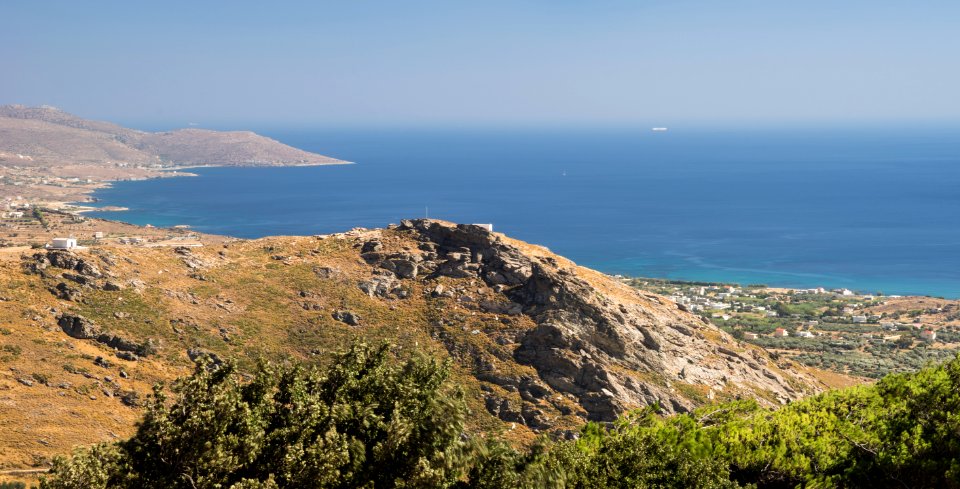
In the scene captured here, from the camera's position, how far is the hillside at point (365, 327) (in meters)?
41.1

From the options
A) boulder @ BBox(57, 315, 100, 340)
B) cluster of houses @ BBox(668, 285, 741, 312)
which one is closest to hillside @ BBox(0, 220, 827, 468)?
boulder @ BBox(57, 315, 100, 340)

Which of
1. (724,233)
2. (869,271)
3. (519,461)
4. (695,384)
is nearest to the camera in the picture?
(519,461)

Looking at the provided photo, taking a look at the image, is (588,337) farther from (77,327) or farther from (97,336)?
(77,327)

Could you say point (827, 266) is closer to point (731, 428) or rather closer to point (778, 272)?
point (778, 272)

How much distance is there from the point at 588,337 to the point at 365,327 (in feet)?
48.4

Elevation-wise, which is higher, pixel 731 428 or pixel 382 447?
pixel 382 447

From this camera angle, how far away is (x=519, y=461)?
1845 cm

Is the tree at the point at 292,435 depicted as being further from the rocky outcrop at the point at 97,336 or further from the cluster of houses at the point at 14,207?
the cluster of houses at the point at 14,207

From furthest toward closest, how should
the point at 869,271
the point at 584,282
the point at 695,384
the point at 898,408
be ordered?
the point at 869,271, the point at 584,282, the point at 695,384, the point at 898,408

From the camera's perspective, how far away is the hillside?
41.1 m

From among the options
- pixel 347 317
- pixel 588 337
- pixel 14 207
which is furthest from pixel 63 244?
pixel 14 207

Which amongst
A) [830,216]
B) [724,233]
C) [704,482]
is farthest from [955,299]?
[704,482]

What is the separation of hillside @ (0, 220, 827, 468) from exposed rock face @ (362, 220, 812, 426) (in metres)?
0.11

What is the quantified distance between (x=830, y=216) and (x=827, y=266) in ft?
187
